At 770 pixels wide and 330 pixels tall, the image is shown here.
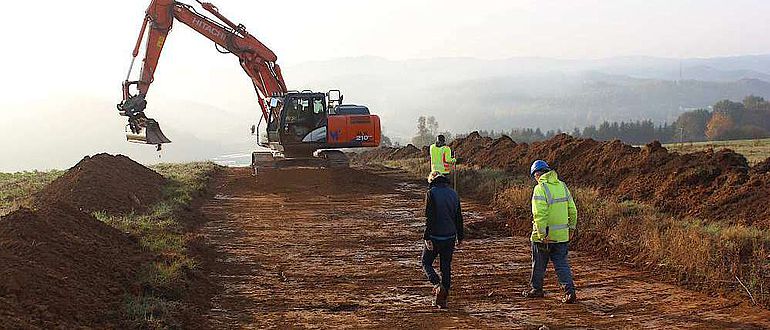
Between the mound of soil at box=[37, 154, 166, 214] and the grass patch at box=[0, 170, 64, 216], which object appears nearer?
the mound of soil at box=[37, 154, 166, 214]

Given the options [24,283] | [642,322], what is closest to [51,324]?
[24,283]

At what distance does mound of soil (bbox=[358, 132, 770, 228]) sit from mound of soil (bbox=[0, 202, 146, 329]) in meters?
10.4

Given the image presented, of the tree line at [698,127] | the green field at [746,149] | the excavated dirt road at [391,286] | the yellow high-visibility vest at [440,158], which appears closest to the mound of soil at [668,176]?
the excavated dirt road at [391,286]

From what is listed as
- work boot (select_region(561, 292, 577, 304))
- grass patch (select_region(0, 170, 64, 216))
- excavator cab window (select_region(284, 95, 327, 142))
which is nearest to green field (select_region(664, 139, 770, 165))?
excavator cab window (select_region(284, 95, 327, 142))

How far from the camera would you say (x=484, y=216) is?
17.8 m

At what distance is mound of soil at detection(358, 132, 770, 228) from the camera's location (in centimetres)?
1486

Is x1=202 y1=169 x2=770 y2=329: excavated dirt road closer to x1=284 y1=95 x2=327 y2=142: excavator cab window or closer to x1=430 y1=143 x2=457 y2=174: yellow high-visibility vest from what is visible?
x1=430 y1=143 x2=457 y2=174: yellow high-visibility vest

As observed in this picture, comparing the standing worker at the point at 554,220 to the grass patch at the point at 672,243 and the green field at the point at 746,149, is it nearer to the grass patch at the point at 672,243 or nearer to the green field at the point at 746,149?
the grass patch at the point at 672,243

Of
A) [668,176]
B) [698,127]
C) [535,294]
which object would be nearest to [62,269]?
[535,294]

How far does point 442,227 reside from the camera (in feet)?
30.8

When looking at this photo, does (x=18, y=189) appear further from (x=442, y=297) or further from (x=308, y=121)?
(x=442, y=297)

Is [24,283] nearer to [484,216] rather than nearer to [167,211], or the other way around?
[167,211]

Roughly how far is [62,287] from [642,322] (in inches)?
248

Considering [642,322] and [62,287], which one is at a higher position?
[62,287]
